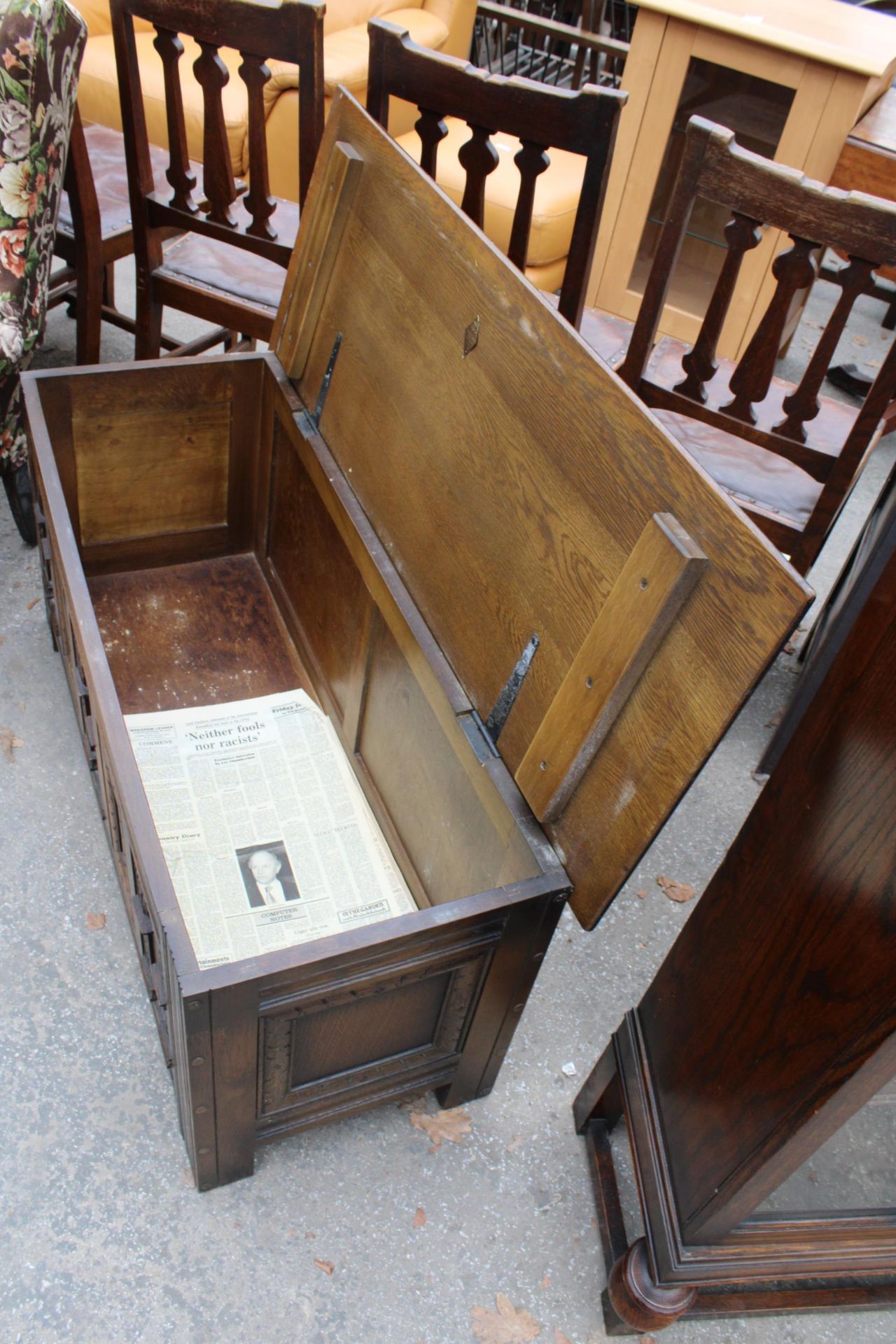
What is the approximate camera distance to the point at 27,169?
1.98m

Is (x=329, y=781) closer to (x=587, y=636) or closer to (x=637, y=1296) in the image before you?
(x=587, y=636)

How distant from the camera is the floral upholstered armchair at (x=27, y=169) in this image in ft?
6.13

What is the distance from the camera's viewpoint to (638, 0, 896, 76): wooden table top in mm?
2660

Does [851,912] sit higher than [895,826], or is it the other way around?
[895,826]

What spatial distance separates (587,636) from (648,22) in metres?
2.53

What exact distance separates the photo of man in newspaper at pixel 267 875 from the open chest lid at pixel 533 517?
52cm

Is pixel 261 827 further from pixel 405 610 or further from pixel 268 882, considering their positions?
A: pixel 405 610

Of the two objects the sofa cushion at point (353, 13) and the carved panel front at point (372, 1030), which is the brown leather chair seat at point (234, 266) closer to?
the carved panel front at point (372, 1030)

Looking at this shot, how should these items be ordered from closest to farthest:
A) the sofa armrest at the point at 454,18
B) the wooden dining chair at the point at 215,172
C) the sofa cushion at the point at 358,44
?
the wooden dining chair at the point at 215,172 → the sofa cushion at the point at 358,44 → the sofa armrest at the point at 454,18

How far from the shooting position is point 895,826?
0.86 meters

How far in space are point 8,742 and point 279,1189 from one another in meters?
1.06

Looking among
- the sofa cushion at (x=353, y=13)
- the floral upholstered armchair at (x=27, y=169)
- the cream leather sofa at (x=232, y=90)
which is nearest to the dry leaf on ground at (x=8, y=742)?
the floral upholstered armchair at (x=27, y=169)

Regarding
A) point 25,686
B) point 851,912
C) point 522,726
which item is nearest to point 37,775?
point 25,686

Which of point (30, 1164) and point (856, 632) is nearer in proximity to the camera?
point (856, 632)
